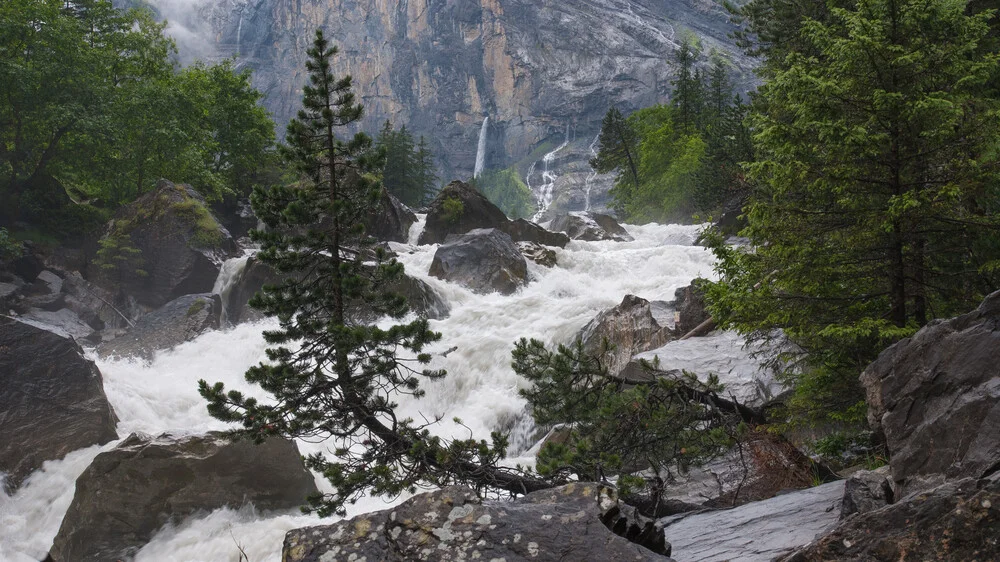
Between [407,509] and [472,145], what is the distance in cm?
13899

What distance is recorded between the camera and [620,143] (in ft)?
170

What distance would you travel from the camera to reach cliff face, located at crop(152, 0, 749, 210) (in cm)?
12788

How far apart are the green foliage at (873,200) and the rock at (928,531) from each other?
3.83m

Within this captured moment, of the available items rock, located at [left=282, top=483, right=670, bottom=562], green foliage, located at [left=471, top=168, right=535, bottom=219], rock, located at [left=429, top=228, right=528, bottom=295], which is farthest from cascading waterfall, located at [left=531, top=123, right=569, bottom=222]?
rock, located at [left=282, top=483, right=670, bottom=562]

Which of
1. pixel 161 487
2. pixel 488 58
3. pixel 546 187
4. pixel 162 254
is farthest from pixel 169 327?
pixel 488 58

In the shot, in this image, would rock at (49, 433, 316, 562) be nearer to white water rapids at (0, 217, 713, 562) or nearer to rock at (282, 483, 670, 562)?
white water rapids at (0, 217, 713, 562)

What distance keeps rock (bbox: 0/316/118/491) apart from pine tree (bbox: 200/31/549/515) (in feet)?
27.3

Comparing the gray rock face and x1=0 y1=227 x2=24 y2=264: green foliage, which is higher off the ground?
the gray rock face

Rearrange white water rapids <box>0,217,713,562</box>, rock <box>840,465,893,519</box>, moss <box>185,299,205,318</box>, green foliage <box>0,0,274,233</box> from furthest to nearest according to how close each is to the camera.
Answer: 1. green foliage <box>0,0,274,233</box>
2. moss <box>185,299,205,318</box>
3. white water rapids <box>0,217,713,562</box>
4. rock <box>840,465,893,519</box>

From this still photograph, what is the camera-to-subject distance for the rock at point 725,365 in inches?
364

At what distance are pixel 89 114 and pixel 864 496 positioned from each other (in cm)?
3115

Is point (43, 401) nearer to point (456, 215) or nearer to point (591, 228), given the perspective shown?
point (456, 215)

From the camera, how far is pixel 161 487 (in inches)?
401

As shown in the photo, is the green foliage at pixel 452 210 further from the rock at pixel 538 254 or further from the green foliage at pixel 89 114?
the green foliage at pixel 89 114
